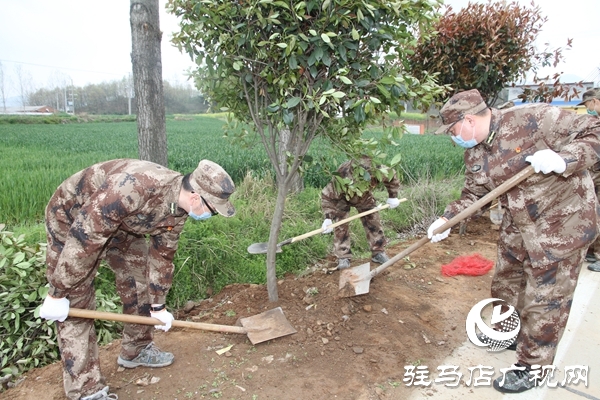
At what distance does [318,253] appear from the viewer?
5.16 m

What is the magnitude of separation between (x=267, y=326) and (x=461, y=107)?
212 cm

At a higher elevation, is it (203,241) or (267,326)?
(203,241)

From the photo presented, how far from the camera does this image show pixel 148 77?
4051 millimetres

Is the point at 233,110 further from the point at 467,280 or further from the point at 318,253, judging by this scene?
the point at 467,280

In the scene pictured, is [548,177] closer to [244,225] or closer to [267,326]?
[267,326]

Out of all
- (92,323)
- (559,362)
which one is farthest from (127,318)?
(559,362)

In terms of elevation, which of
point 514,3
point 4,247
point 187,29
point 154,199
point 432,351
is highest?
point 514,3

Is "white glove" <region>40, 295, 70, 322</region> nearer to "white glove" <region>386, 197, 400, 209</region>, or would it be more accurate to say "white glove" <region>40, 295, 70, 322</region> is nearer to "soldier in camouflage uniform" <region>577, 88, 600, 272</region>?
"white glove" <region>386, 197, 400, 209</region>

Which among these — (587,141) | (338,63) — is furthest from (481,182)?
(338,63)

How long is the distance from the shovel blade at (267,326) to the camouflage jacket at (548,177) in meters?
1.80

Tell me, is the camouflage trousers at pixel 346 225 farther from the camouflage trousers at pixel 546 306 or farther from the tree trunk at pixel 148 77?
the camouflage trousers at pixel 546 306

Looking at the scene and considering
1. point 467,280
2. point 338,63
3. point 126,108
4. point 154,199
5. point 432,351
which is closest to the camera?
point 154,199

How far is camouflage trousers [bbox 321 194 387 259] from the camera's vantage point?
4.73 m

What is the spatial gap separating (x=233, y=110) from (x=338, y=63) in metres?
0.98
